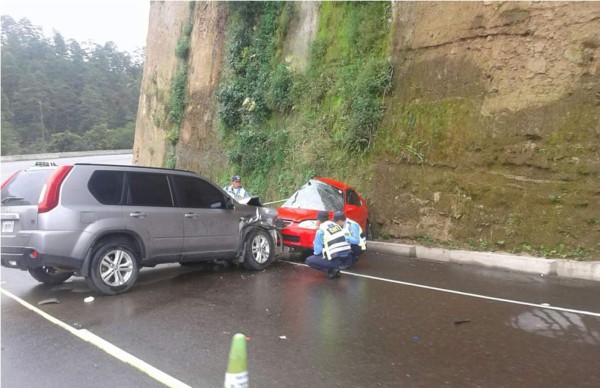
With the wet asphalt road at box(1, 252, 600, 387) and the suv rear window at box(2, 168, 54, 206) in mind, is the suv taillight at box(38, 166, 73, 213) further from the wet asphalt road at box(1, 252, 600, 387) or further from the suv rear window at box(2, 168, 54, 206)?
the wet asphalt road at box(1, 252, 600, 387)

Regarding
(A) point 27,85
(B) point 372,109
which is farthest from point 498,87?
(A) point 27,85

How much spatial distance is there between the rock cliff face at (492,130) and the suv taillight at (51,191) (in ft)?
26.5

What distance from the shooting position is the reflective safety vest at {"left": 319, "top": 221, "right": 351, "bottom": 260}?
841cm

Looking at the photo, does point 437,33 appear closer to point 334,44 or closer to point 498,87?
point 498,87

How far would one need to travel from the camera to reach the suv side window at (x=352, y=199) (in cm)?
1123

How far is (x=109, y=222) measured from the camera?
22.5ft

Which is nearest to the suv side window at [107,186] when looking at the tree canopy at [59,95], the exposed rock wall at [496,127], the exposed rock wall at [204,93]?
the exposed rock wall at [496,127]

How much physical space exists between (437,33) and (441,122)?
2.43 m

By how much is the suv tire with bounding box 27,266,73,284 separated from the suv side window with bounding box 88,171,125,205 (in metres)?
1.50

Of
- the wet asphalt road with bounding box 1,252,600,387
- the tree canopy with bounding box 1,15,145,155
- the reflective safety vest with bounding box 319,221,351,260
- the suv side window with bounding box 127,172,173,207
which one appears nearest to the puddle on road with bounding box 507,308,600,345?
the wet asphalt road with bounding box 1,252,600,387

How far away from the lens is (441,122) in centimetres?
1202

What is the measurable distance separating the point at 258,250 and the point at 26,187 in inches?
156

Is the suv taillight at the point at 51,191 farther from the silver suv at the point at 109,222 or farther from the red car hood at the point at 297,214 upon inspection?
the red car hood at the point at 297,214

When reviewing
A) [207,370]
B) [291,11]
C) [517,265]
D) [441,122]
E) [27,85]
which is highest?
[27,85]
